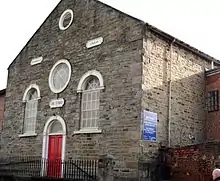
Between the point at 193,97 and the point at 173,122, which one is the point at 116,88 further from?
the point at 193,97

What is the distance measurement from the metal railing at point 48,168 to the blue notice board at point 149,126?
250 cm

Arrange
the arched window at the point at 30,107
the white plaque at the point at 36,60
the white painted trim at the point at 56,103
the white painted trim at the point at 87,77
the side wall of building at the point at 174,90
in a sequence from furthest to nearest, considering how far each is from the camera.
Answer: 1. the white plaque at the point at 36,60
2. the arched window at the point at 30,107
3. the white painted trim at the point at 56,103
4. the white painted trim at the point at 87,77
5. the side wall of building at the point at 174,90

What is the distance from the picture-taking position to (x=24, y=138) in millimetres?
19734

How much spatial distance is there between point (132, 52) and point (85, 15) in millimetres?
4300

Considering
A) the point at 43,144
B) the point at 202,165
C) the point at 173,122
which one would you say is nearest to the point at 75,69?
the point at 43,144

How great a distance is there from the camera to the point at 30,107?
20234mm

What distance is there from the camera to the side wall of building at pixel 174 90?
15031 millimetres

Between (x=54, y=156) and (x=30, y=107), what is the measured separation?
12.3 feet

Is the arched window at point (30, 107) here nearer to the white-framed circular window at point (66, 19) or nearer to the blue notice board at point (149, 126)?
the white-framed circular window at point (66, 19)

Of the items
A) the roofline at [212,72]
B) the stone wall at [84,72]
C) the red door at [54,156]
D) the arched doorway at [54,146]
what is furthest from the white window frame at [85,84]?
the roofline at [212,72]

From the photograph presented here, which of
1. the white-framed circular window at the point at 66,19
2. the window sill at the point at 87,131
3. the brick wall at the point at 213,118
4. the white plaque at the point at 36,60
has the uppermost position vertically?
the white-framed circular window at the point at 66,19

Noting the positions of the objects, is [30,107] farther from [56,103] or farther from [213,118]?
[213,118]

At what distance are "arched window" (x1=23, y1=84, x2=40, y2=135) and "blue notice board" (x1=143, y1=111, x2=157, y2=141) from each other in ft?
24.3

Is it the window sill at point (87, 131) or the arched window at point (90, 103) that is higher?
the arched window at point (90, 103)
